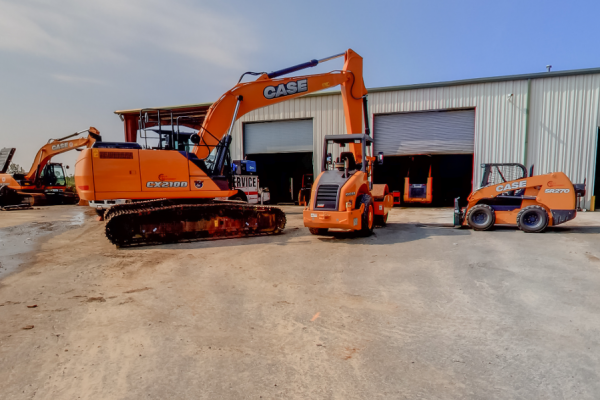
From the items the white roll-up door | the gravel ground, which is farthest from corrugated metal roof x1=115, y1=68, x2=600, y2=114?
the gravel ground

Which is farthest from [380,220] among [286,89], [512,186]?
[286,89]

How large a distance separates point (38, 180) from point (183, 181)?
1618 centimetres

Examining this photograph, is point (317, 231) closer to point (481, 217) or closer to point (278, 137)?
point (481, 217)

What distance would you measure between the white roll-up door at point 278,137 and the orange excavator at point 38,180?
772cm

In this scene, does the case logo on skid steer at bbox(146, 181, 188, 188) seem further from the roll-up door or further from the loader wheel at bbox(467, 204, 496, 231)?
the roll-up door

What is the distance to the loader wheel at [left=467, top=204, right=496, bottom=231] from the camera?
29.7 ft

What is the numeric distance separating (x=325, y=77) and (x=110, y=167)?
5741 mm

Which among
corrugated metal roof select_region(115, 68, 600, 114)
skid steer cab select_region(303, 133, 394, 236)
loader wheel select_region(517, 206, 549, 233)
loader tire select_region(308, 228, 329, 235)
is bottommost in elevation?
loader tire select_region(308, 228, 329, 235)

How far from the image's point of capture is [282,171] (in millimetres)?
23359

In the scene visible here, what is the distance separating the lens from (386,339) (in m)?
3.25

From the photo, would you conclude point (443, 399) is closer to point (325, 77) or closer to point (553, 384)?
point (553, 384)

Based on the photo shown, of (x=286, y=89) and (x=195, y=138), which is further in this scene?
(x=286, y=89)

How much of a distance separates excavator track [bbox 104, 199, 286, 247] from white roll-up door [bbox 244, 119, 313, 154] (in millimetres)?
10331

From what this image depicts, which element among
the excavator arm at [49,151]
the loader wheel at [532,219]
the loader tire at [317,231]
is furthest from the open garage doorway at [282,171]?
the loader wheel at [532,219]
